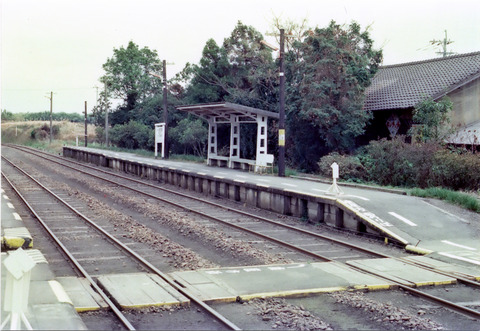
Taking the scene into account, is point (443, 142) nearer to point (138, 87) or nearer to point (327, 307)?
point (327, 307)

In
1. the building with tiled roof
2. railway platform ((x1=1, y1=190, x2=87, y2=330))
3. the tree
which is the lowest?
railway platform ((x1=1, y1=190, x2=87, y2=330))

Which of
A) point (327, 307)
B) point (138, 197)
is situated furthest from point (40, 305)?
point (138, 197)

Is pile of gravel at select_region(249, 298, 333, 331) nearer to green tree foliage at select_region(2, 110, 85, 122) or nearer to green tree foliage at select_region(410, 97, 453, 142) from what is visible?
green tree foliage at select_region(410, 97, 453, 142)

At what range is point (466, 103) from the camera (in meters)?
24.1

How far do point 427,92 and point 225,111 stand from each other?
963 centimetres

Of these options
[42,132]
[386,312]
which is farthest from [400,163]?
[42,132]

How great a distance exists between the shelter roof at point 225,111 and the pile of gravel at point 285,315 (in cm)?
1704

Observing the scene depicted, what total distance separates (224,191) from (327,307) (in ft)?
43.6

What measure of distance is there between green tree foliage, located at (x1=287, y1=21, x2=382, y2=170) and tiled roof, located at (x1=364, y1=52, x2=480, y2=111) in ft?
4.24

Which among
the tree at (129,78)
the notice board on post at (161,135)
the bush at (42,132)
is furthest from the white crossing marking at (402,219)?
the bush at (42,132)

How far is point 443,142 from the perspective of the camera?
63.4ft

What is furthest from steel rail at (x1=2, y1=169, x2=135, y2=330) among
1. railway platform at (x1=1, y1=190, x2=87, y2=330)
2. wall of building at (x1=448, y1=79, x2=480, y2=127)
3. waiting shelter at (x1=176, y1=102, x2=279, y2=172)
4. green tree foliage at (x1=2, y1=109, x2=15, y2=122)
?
green tree foliage at (x1=2, y1=109, x2=15, y2=122)

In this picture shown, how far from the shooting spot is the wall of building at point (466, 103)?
23.9 m

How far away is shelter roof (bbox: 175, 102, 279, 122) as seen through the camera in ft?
77.3
